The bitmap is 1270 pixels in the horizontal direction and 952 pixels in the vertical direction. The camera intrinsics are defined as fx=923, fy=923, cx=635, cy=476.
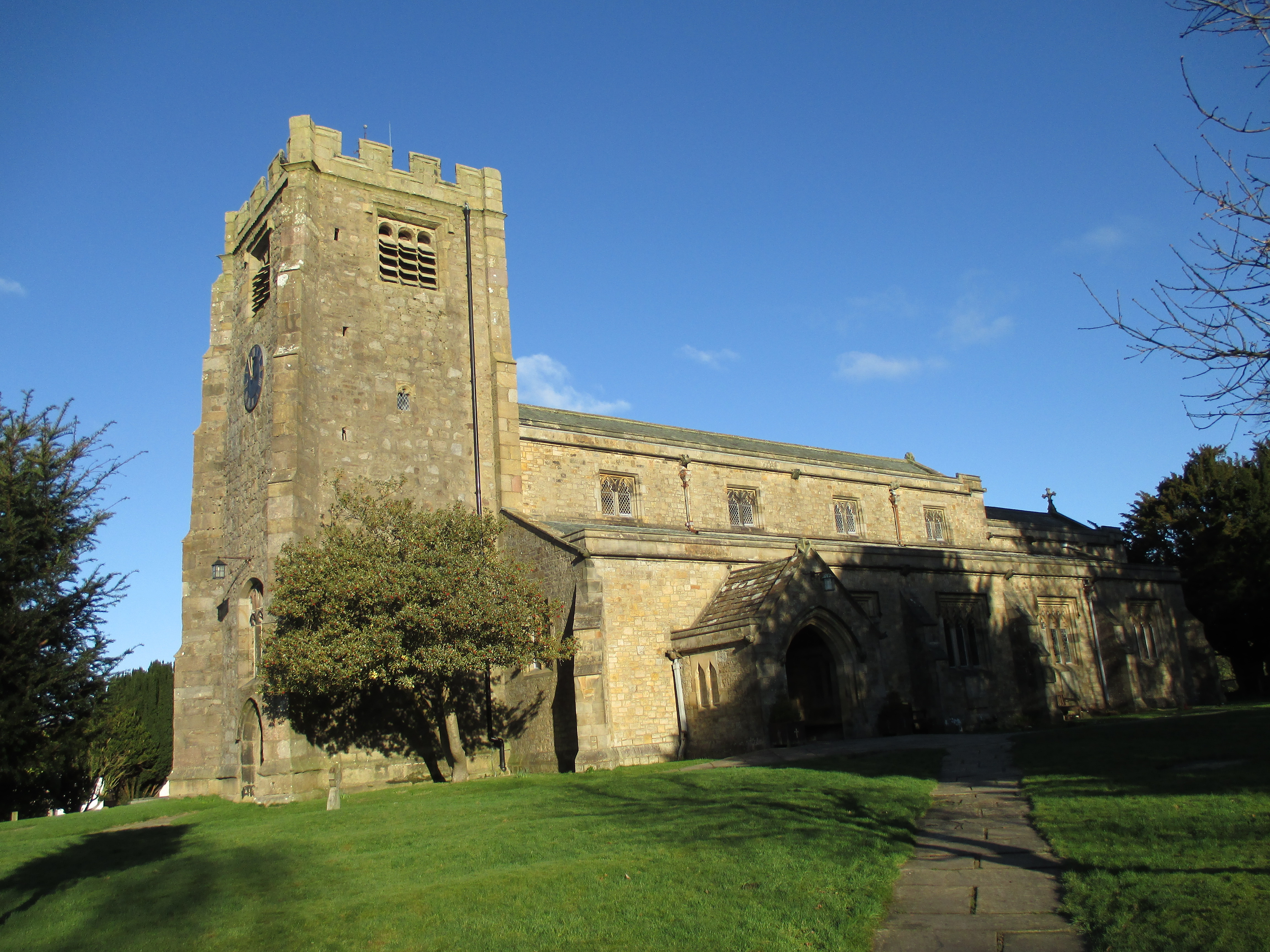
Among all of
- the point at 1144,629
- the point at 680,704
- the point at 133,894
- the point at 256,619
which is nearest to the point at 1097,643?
the point at 1144,629

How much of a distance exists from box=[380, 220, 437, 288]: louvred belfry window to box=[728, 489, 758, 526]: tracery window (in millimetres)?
11919

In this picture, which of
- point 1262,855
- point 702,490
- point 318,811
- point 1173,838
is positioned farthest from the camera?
point 702,490

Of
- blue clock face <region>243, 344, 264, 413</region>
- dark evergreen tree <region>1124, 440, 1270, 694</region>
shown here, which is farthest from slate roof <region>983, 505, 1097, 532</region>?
blue clock face <region>243, 344, 264, 413</region>

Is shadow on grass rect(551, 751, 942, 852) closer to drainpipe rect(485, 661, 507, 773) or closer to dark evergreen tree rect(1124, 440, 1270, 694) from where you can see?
drainpipe rect(485, 661, 507, 773)

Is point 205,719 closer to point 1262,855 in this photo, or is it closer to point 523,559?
point 523,559

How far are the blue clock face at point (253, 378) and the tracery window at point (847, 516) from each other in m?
19.6

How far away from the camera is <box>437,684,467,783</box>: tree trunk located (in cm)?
2225

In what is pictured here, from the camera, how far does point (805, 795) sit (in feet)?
41.2

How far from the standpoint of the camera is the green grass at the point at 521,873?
24.2 feet

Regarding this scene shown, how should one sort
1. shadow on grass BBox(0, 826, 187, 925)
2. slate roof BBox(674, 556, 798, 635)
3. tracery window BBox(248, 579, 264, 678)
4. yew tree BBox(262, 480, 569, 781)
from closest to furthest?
shadow on grass BBox(0, 826, 187, 925)
yew tree BBox(262, 480, 569, 781)
slate roof BBox(674, 556, 798, 635)
tracery window BBox(248, 579, 264, 678)

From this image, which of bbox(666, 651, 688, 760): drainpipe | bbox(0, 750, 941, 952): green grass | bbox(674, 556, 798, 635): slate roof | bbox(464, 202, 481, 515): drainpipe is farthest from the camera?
bbox(464, 202, 481, 515): drainpipe

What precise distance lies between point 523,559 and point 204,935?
16552 millimetres

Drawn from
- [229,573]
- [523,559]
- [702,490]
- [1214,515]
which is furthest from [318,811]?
[1214,515]

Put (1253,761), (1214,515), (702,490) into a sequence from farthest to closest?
(1214,515) → (702,490) → (1253,761)
